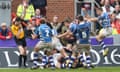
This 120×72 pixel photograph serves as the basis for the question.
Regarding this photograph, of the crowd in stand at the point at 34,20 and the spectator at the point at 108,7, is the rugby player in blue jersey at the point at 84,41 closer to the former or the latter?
the crowd in stand at the point at 34,20

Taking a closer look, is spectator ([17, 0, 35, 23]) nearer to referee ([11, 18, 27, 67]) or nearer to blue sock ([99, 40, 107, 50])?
referee ([11, 18, 27, 67])

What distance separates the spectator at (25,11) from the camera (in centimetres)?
3043

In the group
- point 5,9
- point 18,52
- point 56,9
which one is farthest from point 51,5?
point 18,52

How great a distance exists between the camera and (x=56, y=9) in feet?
105

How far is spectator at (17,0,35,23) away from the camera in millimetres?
30428

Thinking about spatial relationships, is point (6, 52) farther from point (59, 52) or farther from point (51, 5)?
point (51, 5)

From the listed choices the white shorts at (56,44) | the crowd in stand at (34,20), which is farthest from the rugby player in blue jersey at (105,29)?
the white shorts at (56,44)

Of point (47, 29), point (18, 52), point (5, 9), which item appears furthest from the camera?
point (5, 9)

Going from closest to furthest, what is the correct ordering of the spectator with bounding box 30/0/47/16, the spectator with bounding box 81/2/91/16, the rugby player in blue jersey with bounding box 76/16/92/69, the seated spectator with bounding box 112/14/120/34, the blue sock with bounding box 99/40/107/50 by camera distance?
the rugby player in blue jersey with bounding box 76/16/92/69
the blue sock with bounding box 99/40/107/50
the seated spectator with bounding box 112/14/120/34
the spectator with bounding box 81/2/91/16
the spectator with bounding box 30/0/47/16

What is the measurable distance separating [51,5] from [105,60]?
199 inches

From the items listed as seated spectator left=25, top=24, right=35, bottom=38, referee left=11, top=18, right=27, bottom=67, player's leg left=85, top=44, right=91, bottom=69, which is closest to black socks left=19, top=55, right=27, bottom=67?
referee left=11, top=18, right=27, bottom=67

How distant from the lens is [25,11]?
3059cm

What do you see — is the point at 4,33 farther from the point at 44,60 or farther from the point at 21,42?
the point at 44,60

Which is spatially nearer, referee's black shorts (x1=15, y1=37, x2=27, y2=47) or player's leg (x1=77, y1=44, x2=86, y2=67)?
player's leg (x1=77, y1=44, x2=86, y2=67)
